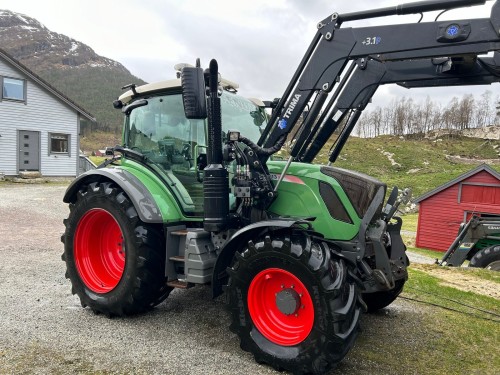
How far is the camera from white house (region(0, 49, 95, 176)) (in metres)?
19.8

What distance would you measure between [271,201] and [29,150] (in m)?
20.0

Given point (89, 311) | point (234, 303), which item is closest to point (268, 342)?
point (234, 303)

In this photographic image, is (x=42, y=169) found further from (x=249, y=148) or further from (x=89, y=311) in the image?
(x=249, y=148)

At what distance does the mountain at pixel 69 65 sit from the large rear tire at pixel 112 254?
91.6 m

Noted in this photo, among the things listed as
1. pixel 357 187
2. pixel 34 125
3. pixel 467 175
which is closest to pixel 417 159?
pixel 467 175

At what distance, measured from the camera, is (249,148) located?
395 centimetres

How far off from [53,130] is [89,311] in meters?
19.3

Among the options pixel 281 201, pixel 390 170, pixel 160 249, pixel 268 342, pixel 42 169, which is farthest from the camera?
pixel 390 170

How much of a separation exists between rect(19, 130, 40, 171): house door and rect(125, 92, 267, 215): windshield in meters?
18.1

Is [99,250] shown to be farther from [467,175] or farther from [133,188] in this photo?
[467,175]

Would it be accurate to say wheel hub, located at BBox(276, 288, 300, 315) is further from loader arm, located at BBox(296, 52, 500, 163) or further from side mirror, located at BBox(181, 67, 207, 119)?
side mirror, located at BBox(181, 67, 207, 119)

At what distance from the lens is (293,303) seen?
345 centimetres

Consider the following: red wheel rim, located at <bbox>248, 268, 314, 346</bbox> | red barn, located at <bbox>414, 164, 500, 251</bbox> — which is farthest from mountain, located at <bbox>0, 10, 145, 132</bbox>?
→ red wheel rim, located at <bbox>248, 268, 314, 346</bbox>

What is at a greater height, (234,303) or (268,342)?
(234,303)
